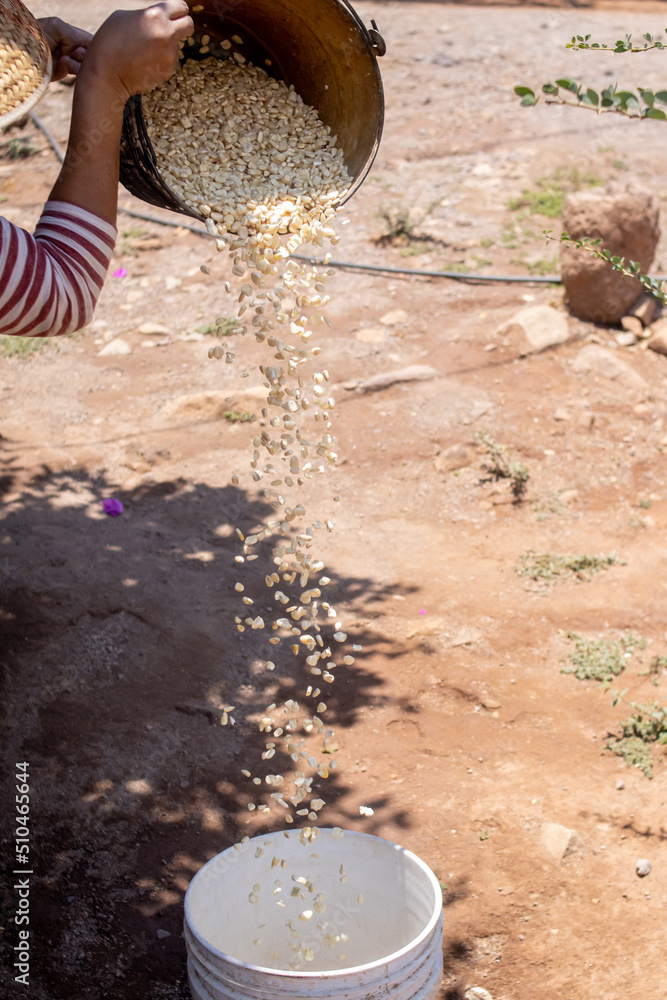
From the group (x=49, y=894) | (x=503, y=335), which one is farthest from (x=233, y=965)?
(x=503, y=335)

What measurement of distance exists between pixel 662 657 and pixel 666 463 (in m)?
1.81

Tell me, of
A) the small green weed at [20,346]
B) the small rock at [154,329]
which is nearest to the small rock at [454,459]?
the small rock at [154,329]

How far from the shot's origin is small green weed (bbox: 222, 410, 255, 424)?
223 inches

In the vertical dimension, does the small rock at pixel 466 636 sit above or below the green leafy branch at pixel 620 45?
below

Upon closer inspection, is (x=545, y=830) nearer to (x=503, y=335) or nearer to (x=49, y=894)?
(x=49, y=894)

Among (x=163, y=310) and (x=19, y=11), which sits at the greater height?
(x=19, y=11)

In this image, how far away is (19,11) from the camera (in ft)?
6.16

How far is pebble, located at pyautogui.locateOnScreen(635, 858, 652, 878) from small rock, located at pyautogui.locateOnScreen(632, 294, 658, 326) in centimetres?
430

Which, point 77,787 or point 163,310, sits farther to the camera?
point 163,310

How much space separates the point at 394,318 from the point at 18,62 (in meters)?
4.82

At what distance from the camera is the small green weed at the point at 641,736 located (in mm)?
3561

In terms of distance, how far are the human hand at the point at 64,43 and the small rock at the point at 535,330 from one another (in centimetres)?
445

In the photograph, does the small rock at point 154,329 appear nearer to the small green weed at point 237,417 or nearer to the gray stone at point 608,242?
the small green weed at point 237,417

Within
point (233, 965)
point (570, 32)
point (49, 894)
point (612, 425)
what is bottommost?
point (49, 894)
